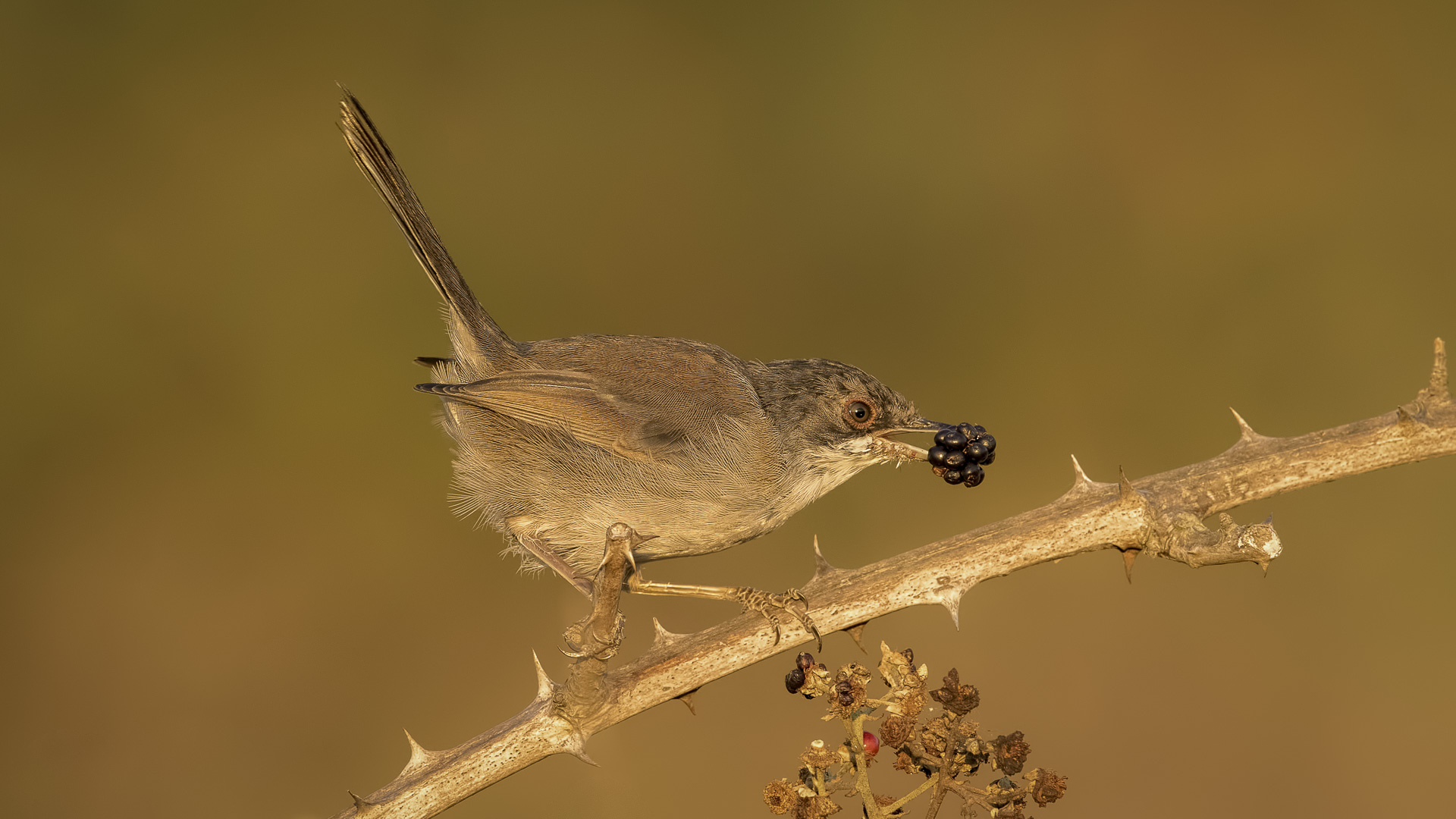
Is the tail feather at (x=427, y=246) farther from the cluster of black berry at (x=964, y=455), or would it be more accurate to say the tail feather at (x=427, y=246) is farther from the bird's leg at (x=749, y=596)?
the cluster of black berry at (x=964, y=455)

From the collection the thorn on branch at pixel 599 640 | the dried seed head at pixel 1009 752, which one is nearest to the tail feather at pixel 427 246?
the thorn on branch at pixel 599 640

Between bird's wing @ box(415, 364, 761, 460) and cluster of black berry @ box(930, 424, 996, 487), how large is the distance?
81 centimetres

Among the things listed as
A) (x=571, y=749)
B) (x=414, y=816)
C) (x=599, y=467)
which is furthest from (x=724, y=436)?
(x=414, y=816)

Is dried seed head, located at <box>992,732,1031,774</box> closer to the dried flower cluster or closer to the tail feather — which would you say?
the dried flower cluster

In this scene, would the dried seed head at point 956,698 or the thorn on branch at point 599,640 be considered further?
the thorn on branch at point 599,640

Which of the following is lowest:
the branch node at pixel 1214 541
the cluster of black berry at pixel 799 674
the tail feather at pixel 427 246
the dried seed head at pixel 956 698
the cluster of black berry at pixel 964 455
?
the dried seed head at pixel 956 698

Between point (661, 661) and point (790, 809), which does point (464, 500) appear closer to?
point (661, 661)

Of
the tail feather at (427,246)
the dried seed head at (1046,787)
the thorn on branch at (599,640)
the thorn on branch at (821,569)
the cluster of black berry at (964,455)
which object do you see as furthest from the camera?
the tail feather at (427,246)

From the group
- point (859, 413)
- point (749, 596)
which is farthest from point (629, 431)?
point (859, 413)

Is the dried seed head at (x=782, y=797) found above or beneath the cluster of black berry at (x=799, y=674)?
beneath

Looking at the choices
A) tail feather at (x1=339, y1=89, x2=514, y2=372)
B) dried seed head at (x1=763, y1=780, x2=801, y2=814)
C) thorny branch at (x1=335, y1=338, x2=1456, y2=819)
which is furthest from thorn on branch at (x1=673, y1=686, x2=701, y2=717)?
tail feather at (x1=339, y1=89, x2=514, y2=372)

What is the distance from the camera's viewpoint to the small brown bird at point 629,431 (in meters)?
3.46

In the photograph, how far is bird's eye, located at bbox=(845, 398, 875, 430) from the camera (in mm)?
3660

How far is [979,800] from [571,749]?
1202 mm
